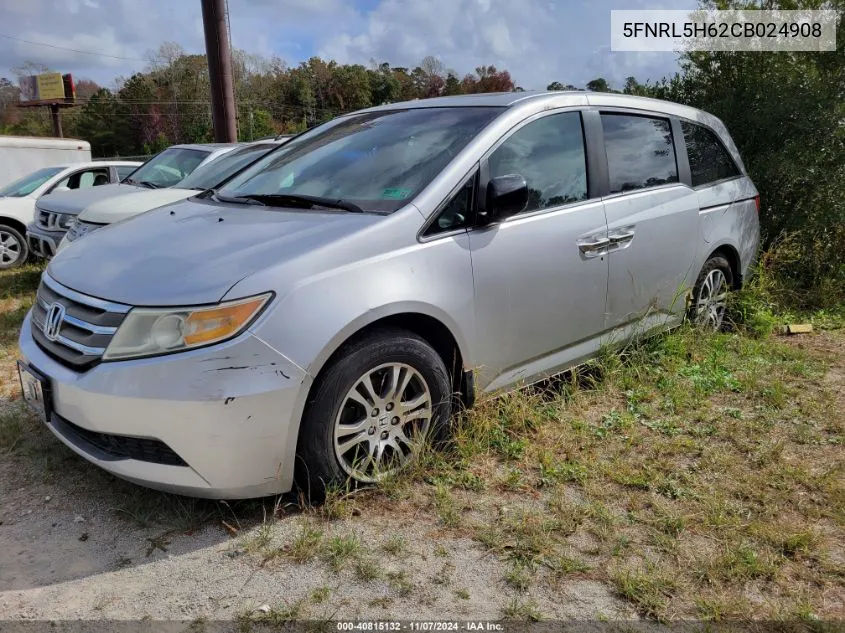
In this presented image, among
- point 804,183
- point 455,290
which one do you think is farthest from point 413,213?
point 804,183

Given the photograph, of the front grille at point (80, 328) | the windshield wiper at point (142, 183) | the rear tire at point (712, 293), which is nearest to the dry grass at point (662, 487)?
the rear tire at point (712, 293)

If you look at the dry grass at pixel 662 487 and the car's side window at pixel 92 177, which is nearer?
the dry grass at pixel 662 487

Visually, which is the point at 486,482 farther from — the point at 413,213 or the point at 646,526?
the point at 413,213

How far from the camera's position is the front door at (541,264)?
323cm

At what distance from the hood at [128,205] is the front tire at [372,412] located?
3.79m

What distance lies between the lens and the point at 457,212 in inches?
124

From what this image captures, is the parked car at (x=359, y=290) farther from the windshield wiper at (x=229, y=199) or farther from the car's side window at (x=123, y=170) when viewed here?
the car's side window at (x=123, y=170)

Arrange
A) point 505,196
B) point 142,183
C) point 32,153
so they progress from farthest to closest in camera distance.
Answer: point 32,153, point 142,183, point 505,196

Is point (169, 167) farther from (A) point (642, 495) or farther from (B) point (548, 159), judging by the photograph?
(A) point (642, 495)

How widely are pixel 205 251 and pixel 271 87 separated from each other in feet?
188

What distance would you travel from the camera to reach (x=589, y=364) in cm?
404

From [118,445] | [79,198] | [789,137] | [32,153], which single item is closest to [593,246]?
[118,445]

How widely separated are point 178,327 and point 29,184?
334 inches

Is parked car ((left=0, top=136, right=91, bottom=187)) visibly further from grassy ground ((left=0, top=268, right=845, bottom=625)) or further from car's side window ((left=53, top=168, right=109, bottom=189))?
grassy ground ((left=0, top=268, right=845, bottom=625))
